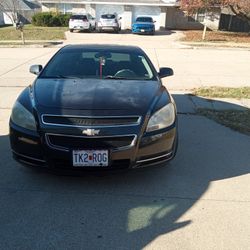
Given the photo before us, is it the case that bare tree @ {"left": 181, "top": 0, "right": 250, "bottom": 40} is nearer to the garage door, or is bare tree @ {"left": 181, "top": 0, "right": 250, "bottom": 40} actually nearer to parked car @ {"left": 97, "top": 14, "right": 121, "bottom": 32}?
parked car @ {"left": 97, "top": 14, "right": 121, "bottom": 32}

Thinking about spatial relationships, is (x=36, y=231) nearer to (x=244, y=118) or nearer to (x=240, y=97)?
(x=244, y=118)

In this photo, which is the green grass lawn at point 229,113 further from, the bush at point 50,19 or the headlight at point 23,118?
the bush at point 50,19

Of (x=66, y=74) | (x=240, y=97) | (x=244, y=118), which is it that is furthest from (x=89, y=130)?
(x=240, y=97)

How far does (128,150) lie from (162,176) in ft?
2.77

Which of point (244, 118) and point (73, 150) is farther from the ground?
point (73, 150)

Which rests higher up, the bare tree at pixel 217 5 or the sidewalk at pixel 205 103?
the sidewalk at pixel 205 103

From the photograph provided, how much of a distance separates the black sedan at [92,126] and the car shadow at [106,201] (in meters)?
0.31

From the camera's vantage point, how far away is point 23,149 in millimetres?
3967

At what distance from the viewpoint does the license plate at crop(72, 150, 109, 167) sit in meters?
3.75

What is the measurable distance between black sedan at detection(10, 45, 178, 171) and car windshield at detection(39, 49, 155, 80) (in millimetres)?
498

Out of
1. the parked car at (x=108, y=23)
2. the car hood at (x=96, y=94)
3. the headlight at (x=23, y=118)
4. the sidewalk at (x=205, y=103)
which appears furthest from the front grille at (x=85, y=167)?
the parked car at (x=108, y=23)

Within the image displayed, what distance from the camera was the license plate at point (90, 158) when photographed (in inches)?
148

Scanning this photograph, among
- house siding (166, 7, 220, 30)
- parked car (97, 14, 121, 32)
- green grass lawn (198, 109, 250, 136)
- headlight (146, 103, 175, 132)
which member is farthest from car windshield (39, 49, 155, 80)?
house siding (166, 7, 220, 30)

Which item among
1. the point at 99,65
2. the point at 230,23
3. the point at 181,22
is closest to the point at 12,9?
the point at 181,22
